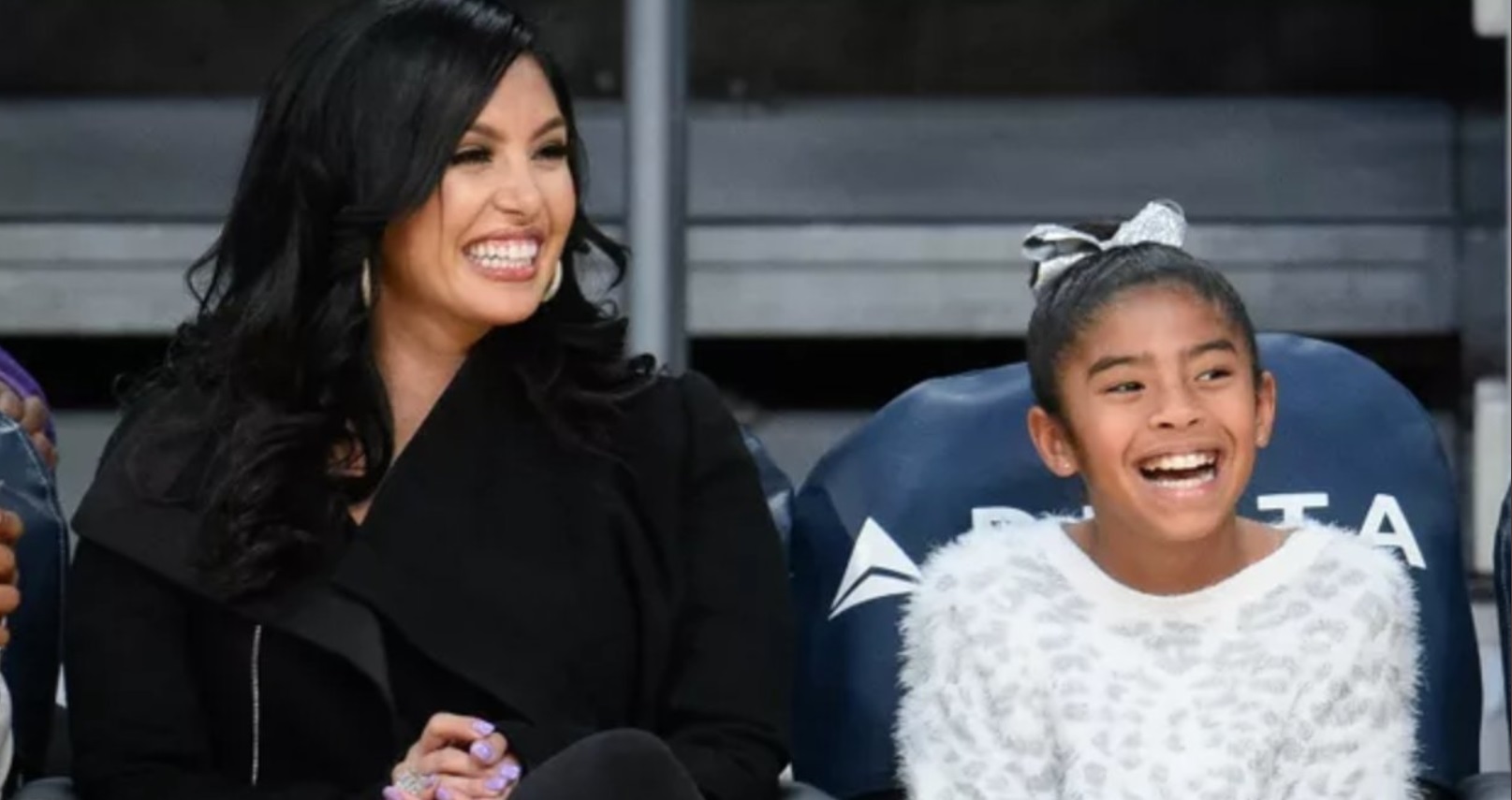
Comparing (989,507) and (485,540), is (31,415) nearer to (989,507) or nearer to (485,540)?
(485,540)

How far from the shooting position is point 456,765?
3.06m

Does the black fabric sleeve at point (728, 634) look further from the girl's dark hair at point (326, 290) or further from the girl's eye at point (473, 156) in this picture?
the girl's eye at point (473, 156)

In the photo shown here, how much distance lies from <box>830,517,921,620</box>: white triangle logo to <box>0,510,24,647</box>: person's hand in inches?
30.0

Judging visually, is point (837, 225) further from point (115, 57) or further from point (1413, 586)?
point (1413, 586)

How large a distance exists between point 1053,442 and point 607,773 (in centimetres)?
62

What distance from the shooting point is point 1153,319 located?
320 centimetres

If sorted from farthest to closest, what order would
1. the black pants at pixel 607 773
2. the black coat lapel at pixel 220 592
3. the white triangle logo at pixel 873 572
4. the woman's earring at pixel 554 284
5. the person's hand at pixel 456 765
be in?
the white triangle logo at pixel 873 572
the woman's earring at pixel 554 284
the black coat lapel at pixel 220 592
the person's hand at pixel 456 765
the black pants at pixel 607 773

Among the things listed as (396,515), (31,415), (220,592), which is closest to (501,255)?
(396,515)

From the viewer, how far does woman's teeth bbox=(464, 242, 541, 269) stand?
322 cm

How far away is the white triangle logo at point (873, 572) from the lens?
341 centimetres

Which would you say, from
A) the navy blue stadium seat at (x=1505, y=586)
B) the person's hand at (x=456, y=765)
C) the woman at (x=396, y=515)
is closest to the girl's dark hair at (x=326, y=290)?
the woman at (x=396, y=515)

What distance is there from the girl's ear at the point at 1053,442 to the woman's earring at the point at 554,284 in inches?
17.8

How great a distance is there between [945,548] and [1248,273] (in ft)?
9.51

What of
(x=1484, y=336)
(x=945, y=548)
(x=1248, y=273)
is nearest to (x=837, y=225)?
(x=1248, y=273)
